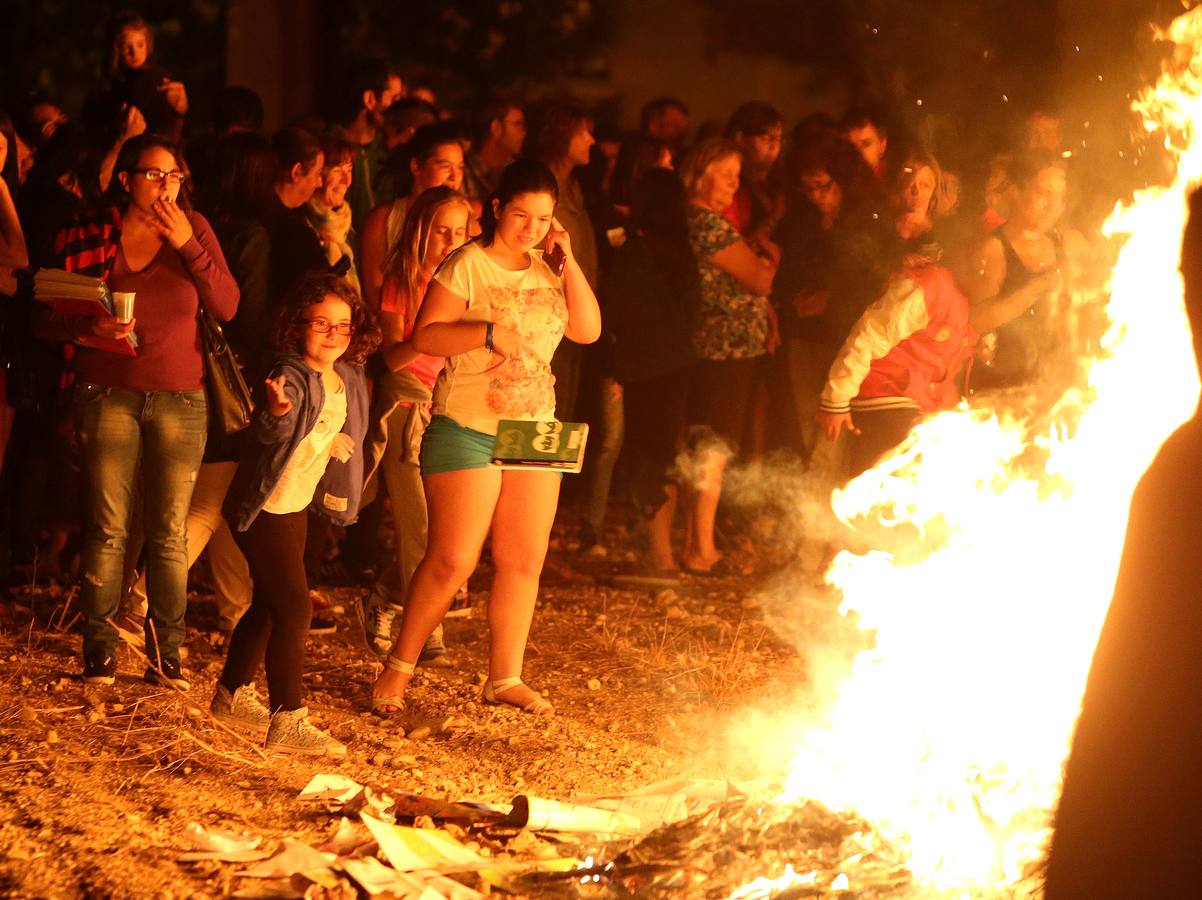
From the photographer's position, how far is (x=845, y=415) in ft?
28.1

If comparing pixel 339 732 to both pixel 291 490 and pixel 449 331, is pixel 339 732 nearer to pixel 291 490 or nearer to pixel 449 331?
pixel 291 490

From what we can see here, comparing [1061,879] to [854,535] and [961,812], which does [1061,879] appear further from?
[854,535]

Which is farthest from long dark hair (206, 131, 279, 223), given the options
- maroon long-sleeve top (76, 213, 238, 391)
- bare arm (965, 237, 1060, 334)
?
bare arm (965, 237, 1060, 334)

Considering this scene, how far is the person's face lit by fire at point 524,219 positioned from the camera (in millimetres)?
6535

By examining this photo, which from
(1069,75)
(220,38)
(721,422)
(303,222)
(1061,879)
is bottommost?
(1061,879)

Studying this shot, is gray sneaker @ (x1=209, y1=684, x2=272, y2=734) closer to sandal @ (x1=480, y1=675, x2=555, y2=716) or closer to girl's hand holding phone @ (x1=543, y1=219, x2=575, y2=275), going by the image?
sandal @ (x1=480, y1=675, x2=555, y2=716)

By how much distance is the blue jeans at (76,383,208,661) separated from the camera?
22.5 ft

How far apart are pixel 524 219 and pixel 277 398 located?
4.10 ft

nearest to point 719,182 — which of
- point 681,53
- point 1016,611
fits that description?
point 1016,611

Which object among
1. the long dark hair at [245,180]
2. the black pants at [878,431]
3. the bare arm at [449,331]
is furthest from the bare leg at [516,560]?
the black pants at [878,431]

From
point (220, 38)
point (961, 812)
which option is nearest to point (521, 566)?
point (961, 812)

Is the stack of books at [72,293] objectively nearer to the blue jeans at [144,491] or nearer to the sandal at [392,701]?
the blue jeans at [144,491]

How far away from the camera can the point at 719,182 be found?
925 cm

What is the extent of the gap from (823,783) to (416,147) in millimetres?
4192
